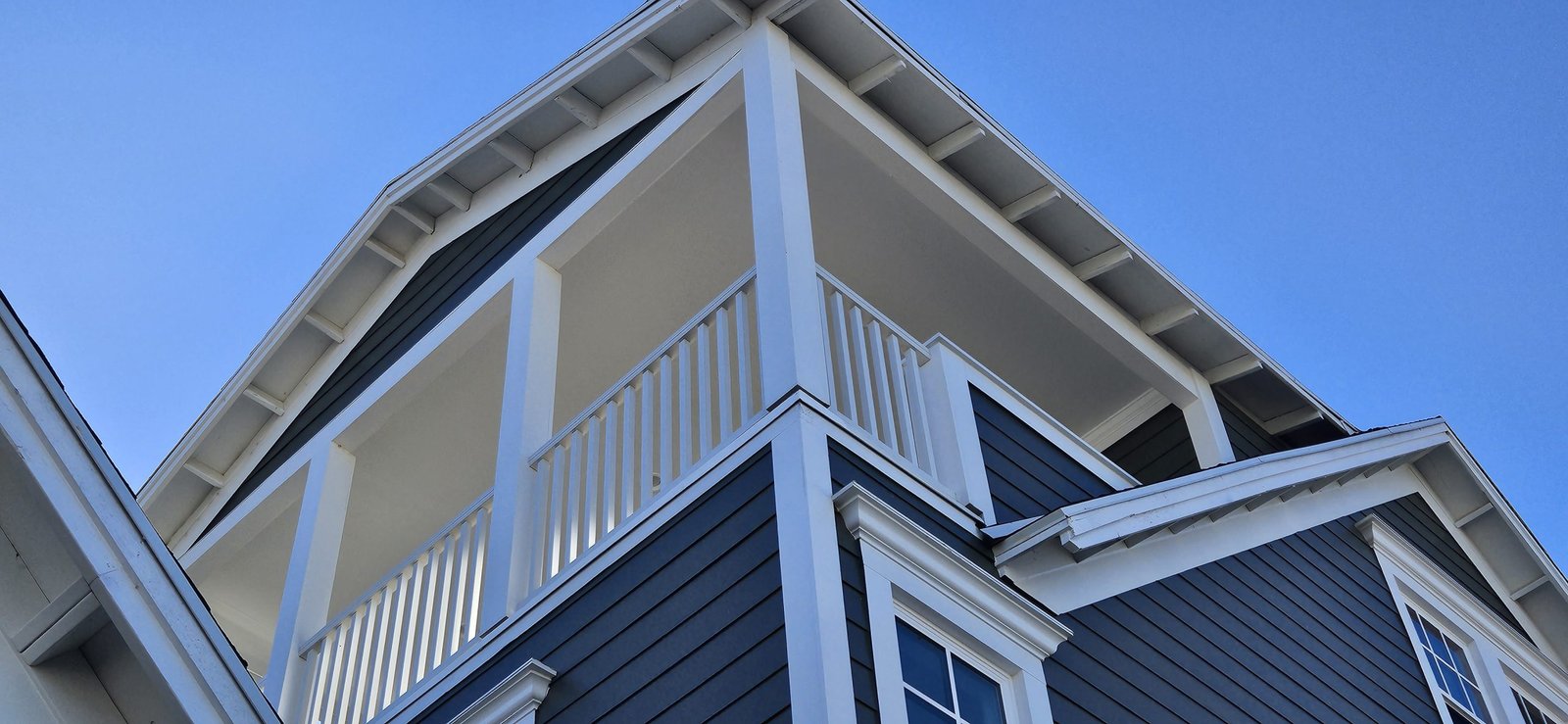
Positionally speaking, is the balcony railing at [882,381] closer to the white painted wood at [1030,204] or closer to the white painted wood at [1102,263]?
the white painted wood at [1030,204]

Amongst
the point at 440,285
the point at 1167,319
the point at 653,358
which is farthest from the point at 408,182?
the point at 1167,319

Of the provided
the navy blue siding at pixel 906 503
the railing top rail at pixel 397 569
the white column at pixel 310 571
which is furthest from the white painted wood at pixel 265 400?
the navy blue siding at pixel 906 503

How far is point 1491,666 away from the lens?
420 inches

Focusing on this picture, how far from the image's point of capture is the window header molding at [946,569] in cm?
607

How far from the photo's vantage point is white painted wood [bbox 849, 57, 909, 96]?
28.4ft

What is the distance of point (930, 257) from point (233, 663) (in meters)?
6.61

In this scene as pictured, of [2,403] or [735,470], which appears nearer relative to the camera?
[2,403]

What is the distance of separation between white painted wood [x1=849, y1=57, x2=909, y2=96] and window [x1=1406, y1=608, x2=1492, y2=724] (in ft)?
16.9

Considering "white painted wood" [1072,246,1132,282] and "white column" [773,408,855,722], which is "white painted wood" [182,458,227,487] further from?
"white column" [773,408,855,722]

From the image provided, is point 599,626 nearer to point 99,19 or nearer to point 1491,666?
point 1491,666

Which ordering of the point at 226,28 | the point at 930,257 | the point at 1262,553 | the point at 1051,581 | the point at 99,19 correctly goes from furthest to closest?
the point at 99,19
the point at 226,28
the point at 930,257
the point at 1262,553
the point at 1051,581

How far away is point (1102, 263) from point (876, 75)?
82.3 inches

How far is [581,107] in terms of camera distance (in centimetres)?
962

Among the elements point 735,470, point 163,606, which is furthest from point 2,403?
point 735,470
